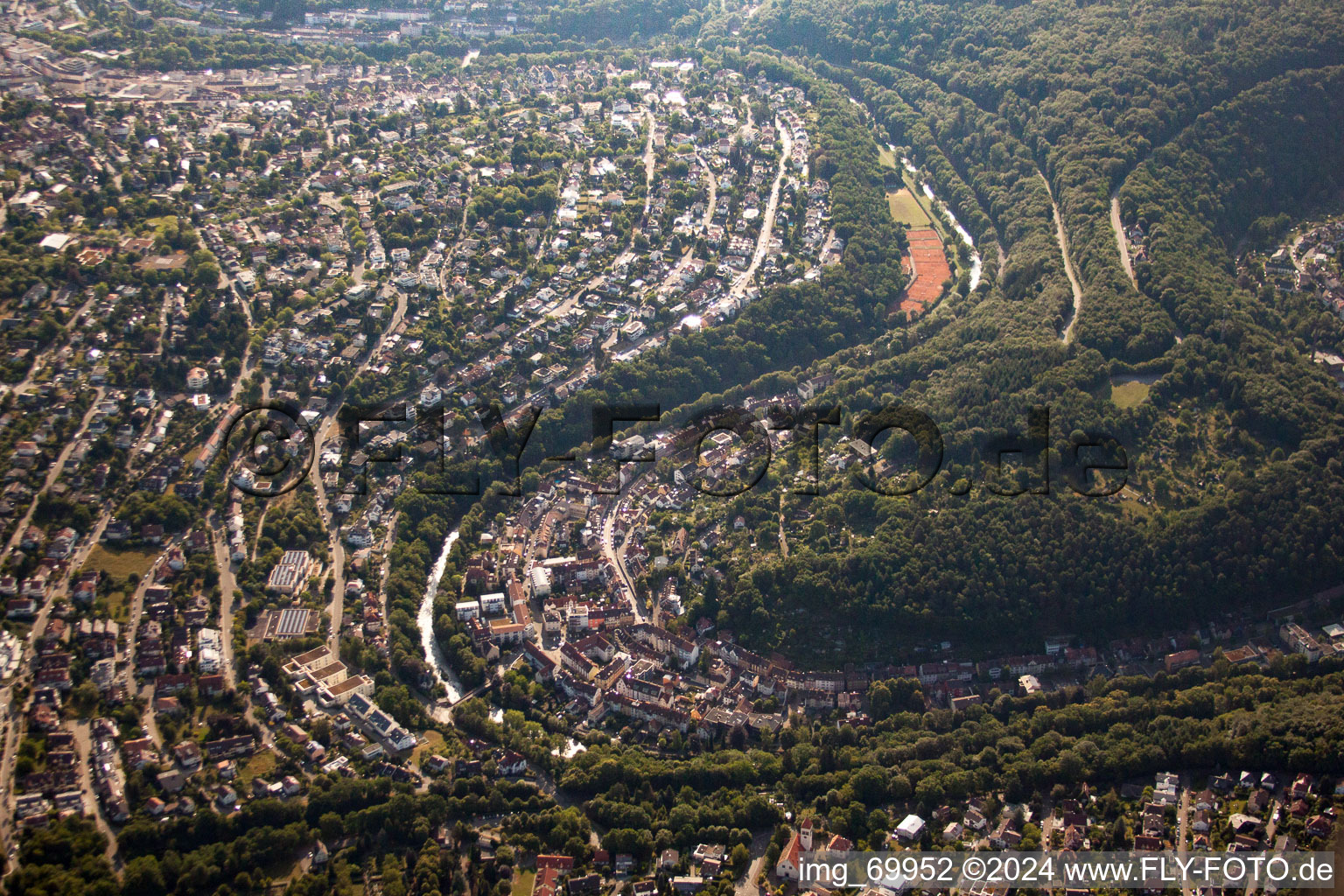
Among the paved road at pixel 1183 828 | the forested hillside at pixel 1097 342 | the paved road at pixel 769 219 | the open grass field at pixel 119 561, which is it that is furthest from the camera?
the paved road at pixel 769 219

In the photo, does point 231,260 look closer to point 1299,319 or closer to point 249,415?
point 249,415

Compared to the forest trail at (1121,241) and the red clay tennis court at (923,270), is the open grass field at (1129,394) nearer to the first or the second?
the forest trail at (1121,241)

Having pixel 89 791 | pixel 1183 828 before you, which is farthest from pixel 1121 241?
pixel 89 791

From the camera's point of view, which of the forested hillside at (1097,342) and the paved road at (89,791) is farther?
the forested hillside at (1097,342)

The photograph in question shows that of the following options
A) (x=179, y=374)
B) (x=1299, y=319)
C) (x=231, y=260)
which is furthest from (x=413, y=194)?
(x=1299, y=319)

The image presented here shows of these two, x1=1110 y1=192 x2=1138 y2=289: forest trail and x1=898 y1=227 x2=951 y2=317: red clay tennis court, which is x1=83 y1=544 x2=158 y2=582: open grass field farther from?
x1=1110 y1=192 x2=1138 y2=289: forest trail

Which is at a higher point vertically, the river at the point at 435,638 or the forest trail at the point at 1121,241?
the forest trail at the point at 1121,241

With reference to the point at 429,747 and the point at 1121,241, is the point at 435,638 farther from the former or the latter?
the point at 1121,241

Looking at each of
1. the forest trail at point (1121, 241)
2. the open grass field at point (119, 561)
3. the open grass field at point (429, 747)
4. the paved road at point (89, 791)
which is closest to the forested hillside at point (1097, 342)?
the forest trail at point (1121, 241)
